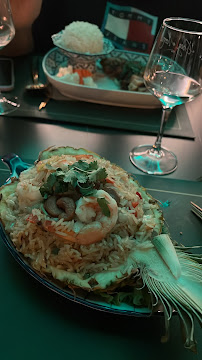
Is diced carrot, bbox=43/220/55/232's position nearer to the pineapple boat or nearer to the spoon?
the pineapple boat

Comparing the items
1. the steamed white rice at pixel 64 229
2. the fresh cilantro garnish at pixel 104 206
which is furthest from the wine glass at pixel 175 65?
the fresh cilantro garnish at pixel 104 206

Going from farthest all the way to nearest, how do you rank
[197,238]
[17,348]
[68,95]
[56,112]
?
[68,95], [56,112], [197,238], [17,348]

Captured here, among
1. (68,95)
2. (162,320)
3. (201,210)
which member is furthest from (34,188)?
(68,95)

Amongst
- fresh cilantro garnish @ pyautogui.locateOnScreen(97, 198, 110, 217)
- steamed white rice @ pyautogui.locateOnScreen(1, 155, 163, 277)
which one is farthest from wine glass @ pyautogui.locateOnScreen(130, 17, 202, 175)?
fresh cilantro garnish @ pyautogui.locateOnScreen(97, 198, 110, 217)

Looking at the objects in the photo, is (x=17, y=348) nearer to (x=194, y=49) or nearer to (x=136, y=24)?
(x=194, y=49)

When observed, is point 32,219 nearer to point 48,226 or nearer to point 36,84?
point 48,226

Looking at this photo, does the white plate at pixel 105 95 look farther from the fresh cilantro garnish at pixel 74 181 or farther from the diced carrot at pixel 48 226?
the diced carrot at pixel 48 226
